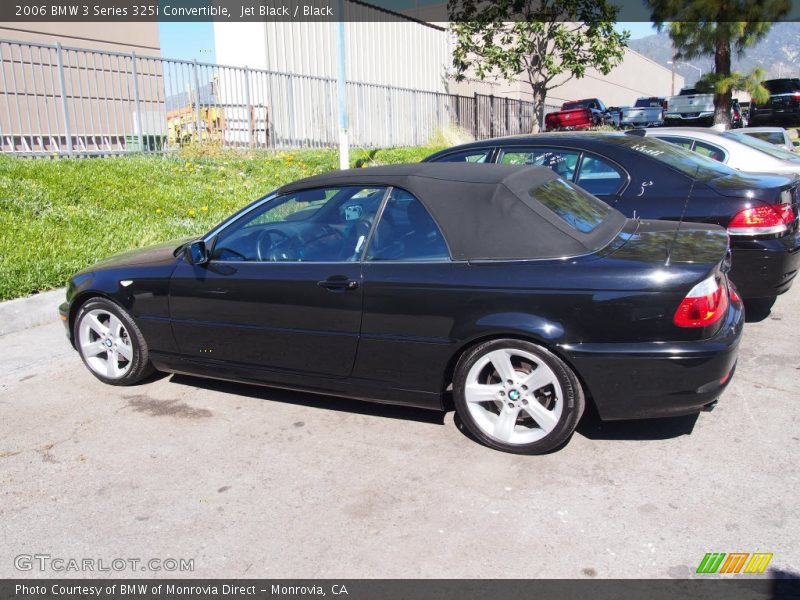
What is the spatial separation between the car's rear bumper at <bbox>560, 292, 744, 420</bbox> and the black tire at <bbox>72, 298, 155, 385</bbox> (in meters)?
2.91

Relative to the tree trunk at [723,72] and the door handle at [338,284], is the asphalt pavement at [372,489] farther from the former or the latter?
the tree trunk at [723,72]

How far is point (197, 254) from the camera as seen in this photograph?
450 cm

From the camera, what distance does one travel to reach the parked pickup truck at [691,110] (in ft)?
88.7

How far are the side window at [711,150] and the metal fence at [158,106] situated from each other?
9225 millimetres

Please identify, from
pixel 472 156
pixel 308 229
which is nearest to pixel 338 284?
pixel 308 229

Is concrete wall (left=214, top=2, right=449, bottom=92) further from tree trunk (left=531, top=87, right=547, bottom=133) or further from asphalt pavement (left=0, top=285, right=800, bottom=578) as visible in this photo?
asphalt pavement (left=0, top=285, right=800, bottom=578)

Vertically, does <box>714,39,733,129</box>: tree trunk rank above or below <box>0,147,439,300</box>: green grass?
above

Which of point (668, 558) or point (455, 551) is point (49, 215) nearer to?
point (455, 551)

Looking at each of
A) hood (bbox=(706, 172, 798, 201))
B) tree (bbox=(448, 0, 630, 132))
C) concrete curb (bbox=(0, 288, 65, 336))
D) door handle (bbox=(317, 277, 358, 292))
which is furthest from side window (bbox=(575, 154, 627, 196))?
tree (bbox=(448, 0, 630, 132))

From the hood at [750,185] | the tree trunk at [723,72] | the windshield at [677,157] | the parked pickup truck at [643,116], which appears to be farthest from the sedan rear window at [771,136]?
the parked pickup truck at [643,116]

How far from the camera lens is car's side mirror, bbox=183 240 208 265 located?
4.49 meters

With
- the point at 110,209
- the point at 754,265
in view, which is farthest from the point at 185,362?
the point at 110,209
